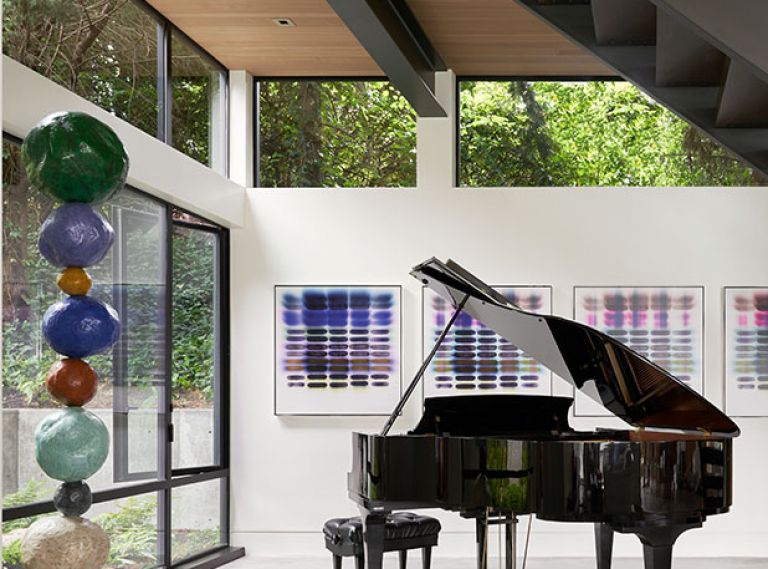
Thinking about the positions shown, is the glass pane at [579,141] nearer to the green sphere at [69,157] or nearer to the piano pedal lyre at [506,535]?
the piano pedal lyre at [506,535]

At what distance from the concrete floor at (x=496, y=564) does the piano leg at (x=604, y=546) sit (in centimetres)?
151

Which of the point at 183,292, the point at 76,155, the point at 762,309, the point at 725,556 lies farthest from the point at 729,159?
the point at 76,155

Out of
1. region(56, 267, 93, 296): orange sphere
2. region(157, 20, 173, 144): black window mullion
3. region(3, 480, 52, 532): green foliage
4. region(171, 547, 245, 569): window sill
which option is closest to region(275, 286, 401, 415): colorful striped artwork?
region(171, 547, 245, 569): window sill

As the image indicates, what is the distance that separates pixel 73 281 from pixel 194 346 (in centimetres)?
278

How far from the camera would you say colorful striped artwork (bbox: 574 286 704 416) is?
7.56 metres

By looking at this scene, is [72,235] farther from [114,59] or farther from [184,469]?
[184,469]

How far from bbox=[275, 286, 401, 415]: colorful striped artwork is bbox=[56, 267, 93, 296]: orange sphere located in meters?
3.28

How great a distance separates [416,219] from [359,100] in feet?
3.17

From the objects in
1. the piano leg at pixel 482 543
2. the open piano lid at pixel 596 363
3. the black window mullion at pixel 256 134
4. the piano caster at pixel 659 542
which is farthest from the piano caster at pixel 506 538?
the black window mullion at pixel 256 134

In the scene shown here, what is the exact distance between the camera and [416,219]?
7.68 metres

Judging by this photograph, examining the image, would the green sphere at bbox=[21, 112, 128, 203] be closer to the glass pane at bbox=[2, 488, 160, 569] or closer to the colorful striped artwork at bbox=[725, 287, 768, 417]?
the glass pane at bbox=[2, 488, 160, 569]

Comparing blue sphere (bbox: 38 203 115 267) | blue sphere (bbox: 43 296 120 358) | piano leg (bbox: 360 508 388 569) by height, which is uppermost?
blue sphere (bbox: 38 203 115 267)

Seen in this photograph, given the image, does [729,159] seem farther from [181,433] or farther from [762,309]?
[181,433]

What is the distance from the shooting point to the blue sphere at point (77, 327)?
430cm
